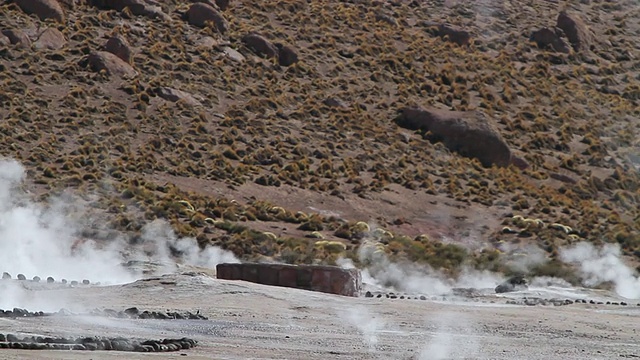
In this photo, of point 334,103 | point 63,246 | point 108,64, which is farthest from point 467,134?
point 63,246

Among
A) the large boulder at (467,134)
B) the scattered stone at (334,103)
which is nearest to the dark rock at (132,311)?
the large boulder at (467,134)

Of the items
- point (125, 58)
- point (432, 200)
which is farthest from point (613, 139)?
point (125, 58)

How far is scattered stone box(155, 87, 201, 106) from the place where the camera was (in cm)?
5209

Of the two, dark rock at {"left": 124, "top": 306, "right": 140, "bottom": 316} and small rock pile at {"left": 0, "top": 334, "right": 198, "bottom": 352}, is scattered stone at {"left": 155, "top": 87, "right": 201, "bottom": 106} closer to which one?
dark rock at {"left": 124, "top": 306, "right": 140, "bottom": 316}

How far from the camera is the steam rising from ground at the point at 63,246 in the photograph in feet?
101

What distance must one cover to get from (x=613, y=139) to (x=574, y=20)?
10.9m

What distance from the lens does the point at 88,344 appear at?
14594 millimetres

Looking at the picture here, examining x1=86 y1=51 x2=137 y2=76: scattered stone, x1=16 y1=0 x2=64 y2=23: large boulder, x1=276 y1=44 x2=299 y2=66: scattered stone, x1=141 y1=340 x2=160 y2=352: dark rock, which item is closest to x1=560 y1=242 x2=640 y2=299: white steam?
x1=276 y1=44 x2=299 y2=66: scattered stone

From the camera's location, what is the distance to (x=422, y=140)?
54.4 m

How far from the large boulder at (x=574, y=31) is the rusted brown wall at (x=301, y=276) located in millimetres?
42616

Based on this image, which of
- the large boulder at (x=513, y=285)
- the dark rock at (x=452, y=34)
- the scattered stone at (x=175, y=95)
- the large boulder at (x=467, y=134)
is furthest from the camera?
the dark rock at (x=452, y=34)

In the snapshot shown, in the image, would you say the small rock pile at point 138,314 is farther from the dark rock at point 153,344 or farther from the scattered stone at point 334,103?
the scattered stone at point 334,103

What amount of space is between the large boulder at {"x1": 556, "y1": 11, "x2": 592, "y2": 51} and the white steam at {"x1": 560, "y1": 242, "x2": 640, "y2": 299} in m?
24.1

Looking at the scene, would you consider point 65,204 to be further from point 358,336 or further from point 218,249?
point 358,336
